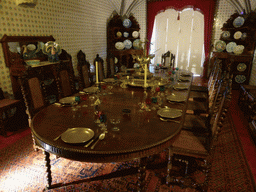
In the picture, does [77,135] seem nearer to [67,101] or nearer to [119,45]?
[67,101]

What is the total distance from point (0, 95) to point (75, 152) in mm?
2587

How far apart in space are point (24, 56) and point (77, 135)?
2.62 m

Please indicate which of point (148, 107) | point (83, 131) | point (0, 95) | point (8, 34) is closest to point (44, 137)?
point (83, 131)

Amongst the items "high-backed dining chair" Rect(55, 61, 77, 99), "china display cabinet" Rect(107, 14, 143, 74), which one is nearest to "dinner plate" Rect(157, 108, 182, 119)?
"high-backed dining chair" Rect(55, 61, 77, 99)

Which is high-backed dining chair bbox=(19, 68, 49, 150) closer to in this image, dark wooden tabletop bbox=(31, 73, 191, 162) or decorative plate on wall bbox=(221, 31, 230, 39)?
dark wooden tabletop bbox=(31, 73, 191, 162)

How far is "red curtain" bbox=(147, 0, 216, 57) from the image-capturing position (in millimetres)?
6176

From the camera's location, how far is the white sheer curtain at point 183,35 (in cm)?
679

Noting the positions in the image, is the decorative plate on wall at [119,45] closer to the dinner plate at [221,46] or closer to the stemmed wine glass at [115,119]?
the dinner plate at [221,46]

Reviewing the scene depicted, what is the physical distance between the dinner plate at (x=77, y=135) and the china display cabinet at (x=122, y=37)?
4825mm

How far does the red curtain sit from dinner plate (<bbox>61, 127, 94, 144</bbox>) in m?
6.42

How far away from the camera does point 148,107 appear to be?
73.8 inches

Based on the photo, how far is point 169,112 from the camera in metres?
1.74

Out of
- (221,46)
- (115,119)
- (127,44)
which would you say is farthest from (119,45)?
(115,119)

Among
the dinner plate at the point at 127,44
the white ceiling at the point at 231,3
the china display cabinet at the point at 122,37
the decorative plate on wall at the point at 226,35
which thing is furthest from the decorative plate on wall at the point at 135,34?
the decorative plate on wall at the point at 226,35
